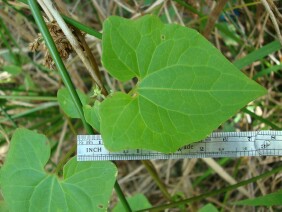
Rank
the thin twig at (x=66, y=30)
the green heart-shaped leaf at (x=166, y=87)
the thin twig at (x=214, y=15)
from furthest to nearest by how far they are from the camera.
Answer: the thin twig at (x=214, y=15)
the thin twig at (x=66, y=30)
the green heart-shaped leaf at (x=166, y=87)

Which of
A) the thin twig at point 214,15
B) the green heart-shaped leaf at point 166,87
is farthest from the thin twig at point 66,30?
the thin twig at point 214,15

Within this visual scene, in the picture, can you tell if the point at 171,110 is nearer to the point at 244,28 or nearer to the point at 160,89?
the point at 160,89

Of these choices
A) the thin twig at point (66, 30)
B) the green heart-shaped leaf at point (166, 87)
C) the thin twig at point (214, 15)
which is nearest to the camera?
the green heart-shaped leaf at point (166, 87)

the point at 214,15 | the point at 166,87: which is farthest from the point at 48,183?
the point at 214,15

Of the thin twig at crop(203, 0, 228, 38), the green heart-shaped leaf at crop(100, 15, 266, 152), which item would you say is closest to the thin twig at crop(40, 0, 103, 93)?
the green heart-shaped leaf at crop(100, 15, 266, 152)

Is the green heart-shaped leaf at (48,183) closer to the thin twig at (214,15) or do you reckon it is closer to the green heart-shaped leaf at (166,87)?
the green heart-shaped leaf at (166,87)

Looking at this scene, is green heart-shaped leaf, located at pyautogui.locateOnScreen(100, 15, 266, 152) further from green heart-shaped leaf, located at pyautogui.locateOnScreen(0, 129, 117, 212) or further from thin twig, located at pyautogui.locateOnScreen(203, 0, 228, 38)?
thin twig, located at pyautogui.locateOnScreen(203, 0, 228, 38)
